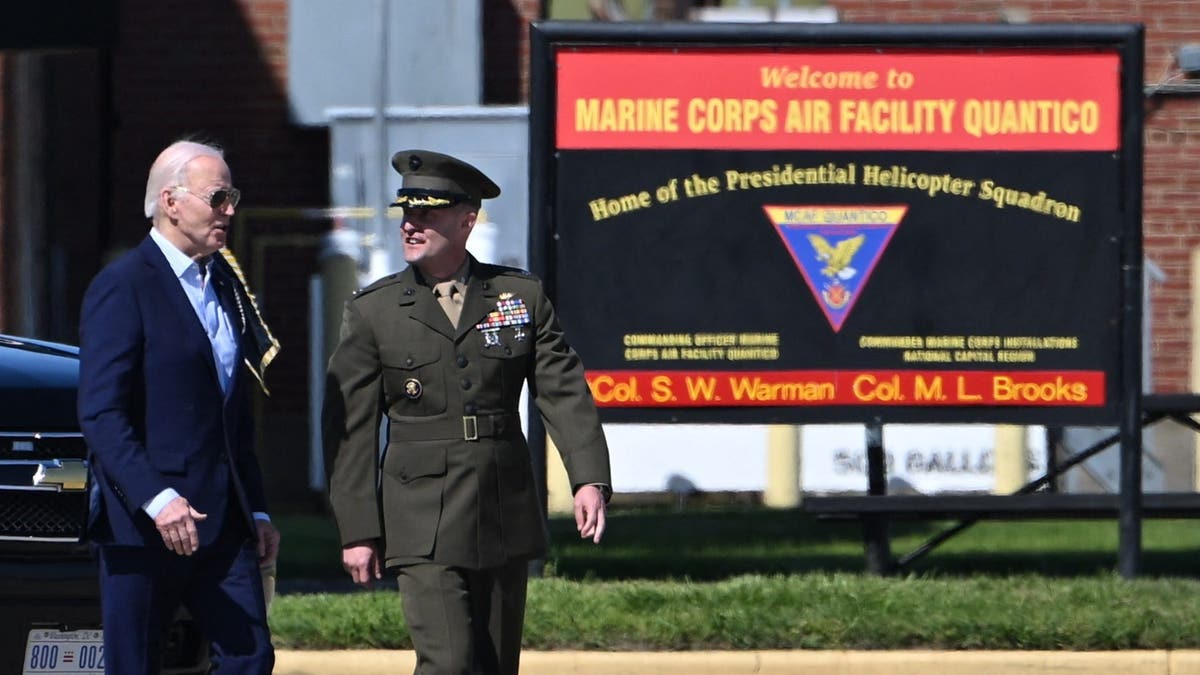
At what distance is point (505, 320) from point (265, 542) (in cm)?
96

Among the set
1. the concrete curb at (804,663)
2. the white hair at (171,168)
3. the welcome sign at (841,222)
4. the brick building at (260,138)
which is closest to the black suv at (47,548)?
the white hair at (171,168)

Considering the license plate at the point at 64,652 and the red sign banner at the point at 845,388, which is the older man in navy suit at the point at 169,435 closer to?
the license plate at the point at 64,652

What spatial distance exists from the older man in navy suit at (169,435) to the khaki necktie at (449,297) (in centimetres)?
77

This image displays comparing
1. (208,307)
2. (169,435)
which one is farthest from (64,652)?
(208,307)

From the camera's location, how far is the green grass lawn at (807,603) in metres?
9.15

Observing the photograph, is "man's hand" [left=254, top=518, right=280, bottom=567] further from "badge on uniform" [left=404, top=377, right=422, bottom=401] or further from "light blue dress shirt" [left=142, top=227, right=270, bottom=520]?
A: "badge on uniform" [left=404, top=377, right=422, bottom=401]

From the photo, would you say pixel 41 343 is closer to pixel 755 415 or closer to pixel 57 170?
pixel 755 415

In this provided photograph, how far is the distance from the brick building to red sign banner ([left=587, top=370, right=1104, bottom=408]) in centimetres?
618

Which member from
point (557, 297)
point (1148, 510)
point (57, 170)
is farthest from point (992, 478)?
point (57, 170)

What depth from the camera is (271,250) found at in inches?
659

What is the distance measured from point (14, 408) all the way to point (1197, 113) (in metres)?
12.4

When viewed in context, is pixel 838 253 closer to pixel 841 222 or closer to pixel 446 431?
pixel 841 222

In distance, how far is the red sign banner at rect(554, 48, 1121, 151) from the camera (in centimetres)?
1088

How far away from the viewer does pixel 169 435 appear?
5.57m
